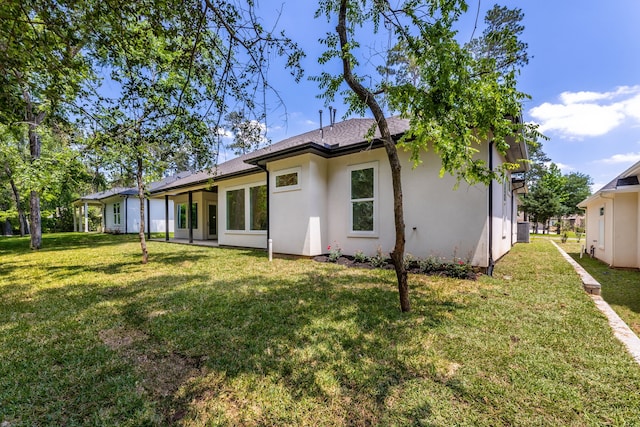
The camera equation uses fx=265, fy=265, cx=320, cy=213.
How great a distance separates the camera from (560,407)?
1.99 metres

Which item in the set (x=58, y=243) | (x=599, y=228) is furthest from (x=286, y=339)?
(x=58, y=243)

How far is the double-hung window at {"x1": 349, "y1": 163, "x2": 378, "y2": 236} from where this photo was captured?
25.3 feet

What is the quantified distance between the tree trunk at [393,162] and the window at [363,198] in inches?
154

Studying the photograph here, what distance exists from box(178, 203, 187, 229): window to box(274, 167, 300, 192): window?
11.3 metres

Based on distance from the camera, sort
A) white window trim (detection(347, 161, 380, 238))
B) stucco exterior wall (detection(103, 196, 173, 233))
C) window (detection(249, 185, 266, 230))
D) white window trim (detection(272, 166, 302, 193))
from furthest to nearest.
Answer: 1. stucco exterior wall (detection(103, 196, 173, 233))
2. window (detection(249, 185, 266, 230))
3. white window trim (detection(272, 166, 302, 193))
4. white window trim (detection(347, 161, 380, 238))

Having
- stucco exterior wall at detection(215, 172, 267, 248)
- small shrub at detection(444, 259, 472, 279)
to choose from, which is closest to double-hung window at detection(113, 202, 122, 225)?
stucco exterior wall at detection(215, 172, 267, 248)

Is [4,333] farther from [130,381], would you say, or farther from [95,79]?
[95,79]

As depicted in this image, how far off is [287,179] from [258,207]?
2.65 m

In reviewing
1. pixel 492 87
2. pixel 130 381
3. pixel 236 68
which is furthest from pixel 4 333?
pixel 492 87

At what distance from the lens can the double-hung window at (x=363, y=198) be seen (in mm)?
7699

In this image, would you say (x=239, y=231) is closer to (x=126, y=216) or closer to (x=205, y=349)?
(x=205, y=349)

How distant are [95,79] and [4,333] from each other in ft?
14.0

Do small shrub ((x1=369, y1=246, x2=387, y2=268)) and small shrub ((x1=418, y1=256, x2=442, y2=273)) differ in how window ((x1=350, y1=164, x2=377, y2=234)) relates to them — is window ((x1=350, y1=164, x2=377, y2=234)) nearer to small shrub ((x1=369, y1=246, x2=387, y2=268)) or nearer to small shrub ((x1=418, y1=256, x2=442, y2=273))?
small shrub ((x1=369, y1=246, x2=387, y2=268))

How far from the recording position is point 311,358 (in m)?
2.68
